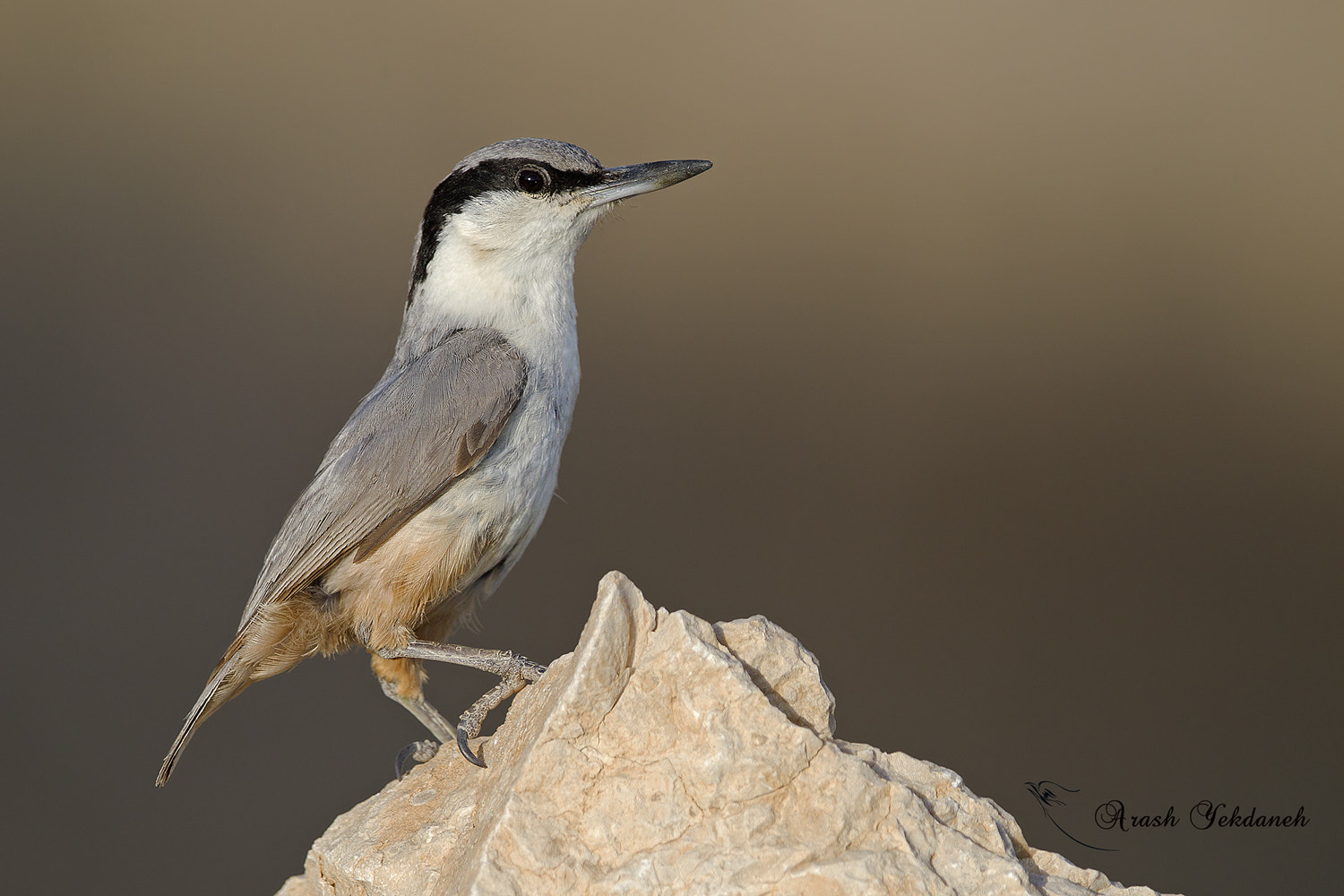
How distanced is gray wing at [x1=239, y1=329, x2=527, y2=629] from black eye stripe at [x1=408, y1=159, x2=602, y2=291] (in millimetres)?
388

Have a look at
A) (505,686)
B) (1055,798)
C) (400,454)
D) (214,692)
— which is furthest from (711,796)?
(1055,798)

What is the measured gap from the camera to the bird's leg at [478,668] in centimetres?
251

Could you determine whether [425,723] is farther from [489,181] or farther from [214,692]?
[489,181]

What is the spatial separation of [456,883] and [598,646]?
1.45ft

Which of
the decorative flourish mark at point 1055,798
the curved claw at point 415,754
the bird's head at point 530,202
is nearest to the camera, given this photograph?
the curved claw at point 415,754

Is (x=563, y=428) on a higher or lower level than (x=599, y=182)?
lower

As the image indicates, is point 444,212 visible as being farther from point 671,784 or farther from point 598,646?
point 671,784

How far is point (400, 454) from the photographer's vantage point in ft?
9.31

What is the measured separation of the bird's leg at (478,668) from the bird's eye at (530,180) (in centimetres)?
121

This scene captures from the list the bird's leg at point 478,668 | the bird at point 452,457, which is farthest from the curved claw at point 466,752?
the bird at point 452,457

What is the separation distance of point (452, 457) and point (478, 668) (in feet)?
1.63

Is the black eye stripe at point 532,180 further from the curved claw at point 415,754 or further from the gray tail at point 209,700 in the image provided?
the curved claw at point 415,754

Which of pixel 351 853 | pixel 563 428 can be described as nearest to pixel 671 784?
pixel 351 853

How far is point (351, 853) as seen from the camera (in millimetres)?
2275
